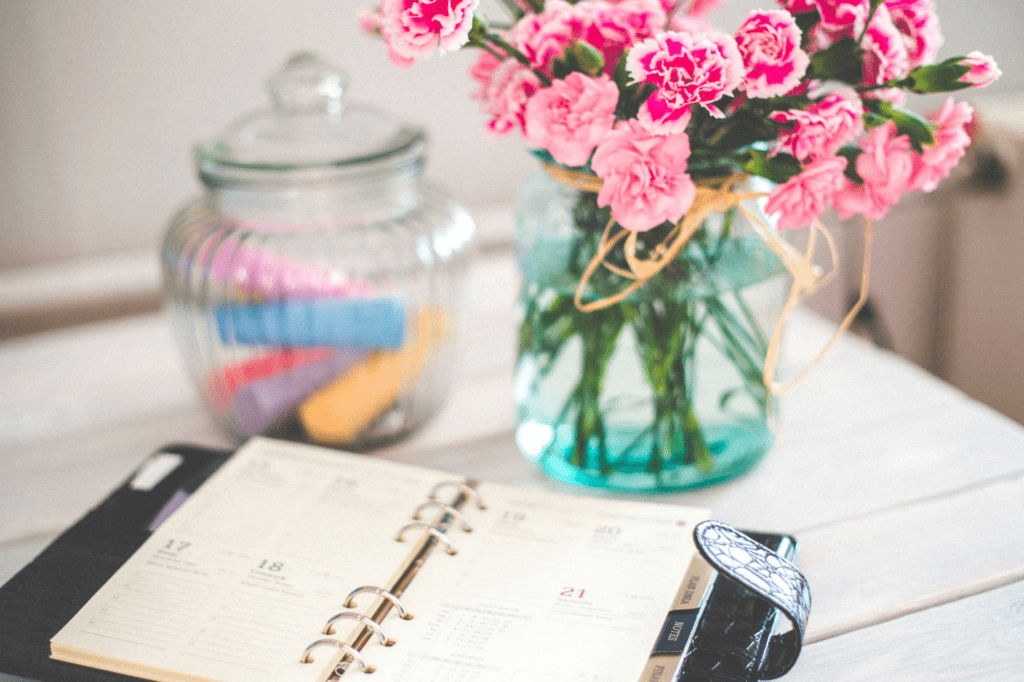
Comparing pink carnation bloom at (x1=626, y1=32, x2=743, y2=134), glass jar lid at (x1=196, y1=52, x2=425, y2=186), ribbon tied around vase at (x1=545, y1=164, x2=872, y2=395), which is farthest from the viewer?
glass jar lid at (x1=196, y1=52, x2=425, y2=186)

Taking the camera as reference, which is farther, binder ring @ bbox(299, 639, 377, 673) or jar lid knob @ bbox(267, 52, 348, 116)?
jar lid knob @ bbox(267, 52, 348, 116)

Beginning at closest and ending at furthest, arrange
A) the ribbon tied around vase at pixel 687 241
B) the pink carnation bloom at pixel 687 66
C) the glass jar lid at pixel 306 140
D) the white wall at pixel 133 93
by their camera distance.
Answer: the pink carnation bloom at pixel 687 66
the ribbon tied around vase at pixel 687 241
the glass jar lid at pixel 306 140
the white wall at pixel 133 93

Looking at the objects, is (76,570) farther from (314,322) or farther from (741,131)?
(741,131)

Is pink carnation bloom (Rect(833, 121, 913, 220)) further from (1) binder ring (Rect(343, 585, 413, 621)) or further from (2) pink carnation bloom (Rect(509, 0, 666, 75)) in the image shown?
(1) binder ring (Rect(343, 585, 413, 621))

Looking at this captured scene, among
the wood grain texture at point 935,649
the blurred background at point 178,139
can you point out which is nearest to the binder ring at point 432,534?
the wood grain texture at point 935,649

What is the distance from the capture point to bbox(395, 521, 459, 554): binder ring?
601 millimetres

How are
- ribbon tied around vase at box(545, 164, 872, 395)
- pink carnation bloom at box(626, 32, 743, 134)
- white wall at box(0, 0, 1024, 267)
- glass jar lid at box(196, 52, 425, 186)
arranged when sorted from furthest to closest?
1. white wall at box(0, 0, 1024, 267)
2. glass jar lid at box(196, 52, 425, 186)
3. ribbon tied around vase at box(545, 164, 872, 395)
4. pink carnation bloom at box(626, 32, 743, 134)

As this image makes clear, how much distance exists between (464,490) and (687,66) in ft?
1.17

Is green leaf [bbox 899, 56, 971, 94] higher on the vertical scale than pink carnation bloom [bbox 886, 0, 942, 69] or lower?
lower

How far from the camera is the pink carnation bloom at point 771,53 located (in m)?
0.50

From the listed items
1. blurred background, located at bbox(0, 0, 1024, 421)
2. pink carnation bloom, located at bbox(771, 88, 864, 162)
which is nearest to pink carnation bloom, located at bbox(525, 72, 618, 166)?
pink carnation bloom, located at bbox(771, 88, 864, 162)

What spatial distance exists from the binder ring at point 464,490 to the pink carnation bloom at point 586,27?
316mm

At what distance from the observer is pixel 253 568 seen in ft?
1.92

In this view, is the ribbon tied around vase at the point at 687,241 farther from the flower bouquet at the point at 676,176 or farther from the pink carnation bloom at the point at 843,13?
the pink carnation bloom at the point at 843,13
